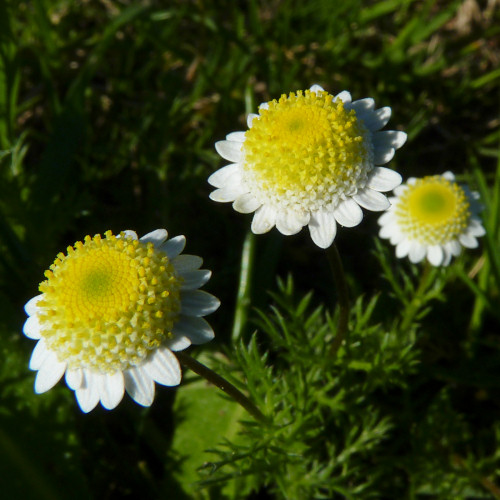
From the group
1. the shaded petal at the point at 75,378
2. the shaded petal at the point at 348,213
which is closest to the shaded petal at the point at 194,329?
the shaded petal at the point at 75,378

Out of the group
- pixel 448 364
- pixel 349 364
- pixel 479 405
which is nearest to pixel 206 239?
pixel 349 364

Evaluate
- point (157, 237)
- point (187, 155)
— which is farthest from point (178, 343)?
point (187, 155)

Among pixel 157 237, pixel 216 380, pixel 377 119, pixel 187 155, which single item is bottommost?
pixel 216 380

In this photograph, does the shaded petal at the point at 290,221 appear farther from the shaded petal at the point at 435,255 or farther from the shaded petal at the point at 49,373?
the shaded petal at the point at 435,255

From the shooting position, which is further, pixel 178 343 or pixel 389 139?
pixel 389 139

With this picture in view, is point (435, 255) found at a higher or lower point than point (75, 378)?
higher

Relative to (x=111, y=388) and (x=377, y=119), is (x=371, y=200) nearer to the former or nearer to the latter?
(x=377, y=119)
